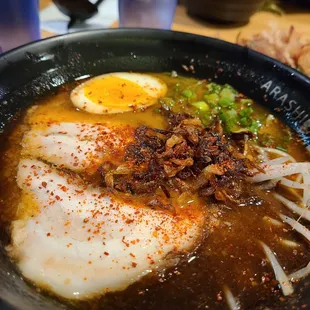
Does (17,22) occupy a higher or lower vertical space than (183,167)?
higher

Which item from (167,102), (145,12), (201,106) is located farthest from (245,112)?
(145,12)

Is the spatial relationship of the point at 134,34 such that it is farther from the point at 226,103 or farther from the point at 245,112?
the point at 245,112

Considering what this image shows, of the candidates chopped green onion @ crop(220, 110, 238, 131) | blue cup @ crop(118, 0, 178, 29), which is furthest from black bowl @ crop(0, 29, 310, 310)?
blue cup @ crop(118, 0, 178, 29)

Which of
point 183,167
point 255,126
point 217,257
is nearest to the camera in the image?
point 217,257

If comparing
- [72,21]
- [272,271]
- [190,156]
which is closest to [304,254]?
[272,271]

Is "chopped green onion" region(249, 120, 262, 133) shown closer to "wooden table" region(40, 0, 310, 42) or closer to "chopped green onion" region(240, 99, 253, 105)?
"chopped green onion" region(240, 99, 253, 105)

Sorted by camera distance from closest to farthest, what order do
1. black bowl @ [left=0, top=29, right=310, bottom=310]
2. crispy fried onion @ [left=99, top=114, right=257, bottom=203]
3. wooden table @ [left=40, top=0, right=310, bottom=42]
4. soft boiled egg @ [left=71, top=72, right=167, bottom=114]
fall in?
crispy fried onion @ [left=99, top=114, right=257, bottom=203] < black bowl @ [left=0, top=29, right=310, bottom=310] < soft boiled egg @ [left=71, top=72, right=167, bottom=114] < wooden table @ [left=40, top=0, right=310, bottom=42]
